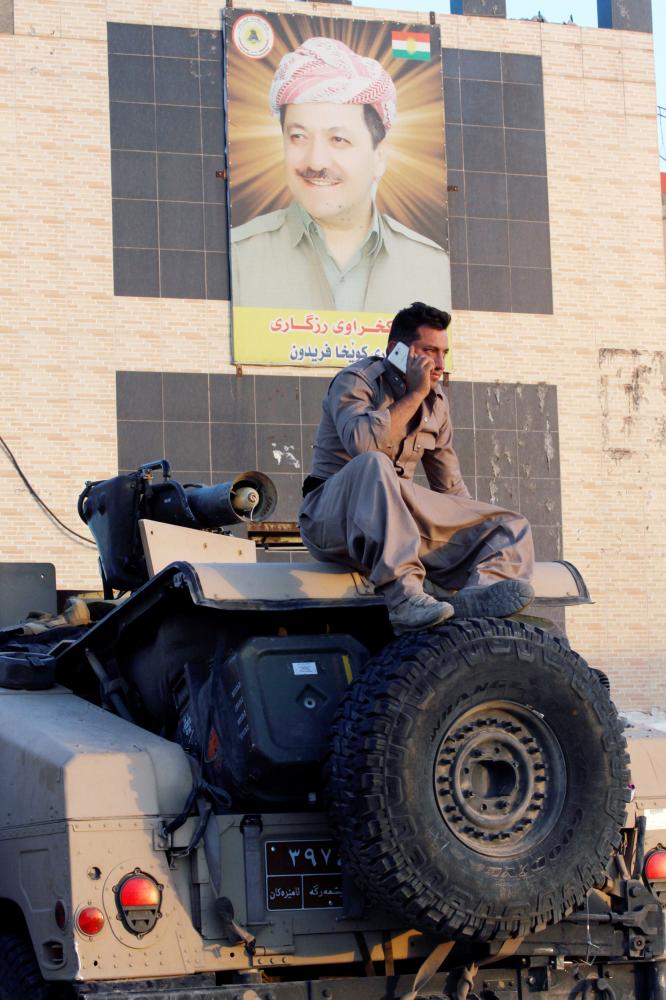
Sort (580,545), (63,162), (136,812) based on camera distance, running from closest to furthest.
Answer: (136,812), (63,162), (580,545)

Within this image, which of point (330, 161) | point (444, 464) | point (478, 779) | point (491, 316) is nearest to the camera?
point (478, 779)

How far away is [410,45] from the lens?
2322 centimetres

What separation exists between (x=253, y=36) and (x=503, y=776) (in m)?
19.1

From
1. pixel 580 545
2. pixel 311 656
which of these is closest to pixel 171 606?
pixel 311 656

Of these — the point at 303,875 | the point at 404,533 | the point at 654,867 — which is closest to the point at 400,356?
the point at 404,533

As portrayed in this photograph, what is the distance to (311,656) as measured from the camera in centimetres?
546

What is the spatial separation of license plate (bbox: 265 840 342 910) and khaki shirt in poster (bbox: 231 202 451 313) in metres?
17.3

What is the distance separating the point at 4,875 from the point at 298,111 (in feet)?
60.1

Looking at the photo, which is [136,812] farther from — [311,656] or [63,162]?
[63,162]

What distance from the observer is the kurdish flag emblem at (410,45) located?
23.2m

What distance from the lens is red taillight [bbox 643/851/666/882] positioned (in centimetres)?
561

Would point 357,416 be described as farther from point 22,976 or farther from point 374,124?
point 374,124

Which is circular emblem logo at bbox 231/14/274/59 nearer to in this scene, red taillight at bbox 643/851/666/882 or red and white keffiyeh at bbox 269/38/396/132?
red and white keffiyeh at bbox 269/38/396/132

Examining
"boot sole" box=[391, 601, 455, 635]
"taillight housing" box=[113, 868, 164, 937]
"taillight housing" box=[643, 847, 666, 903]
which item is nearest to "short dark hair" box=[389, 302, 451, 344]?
"boot sole" box=[391, 601, 455, 635]
